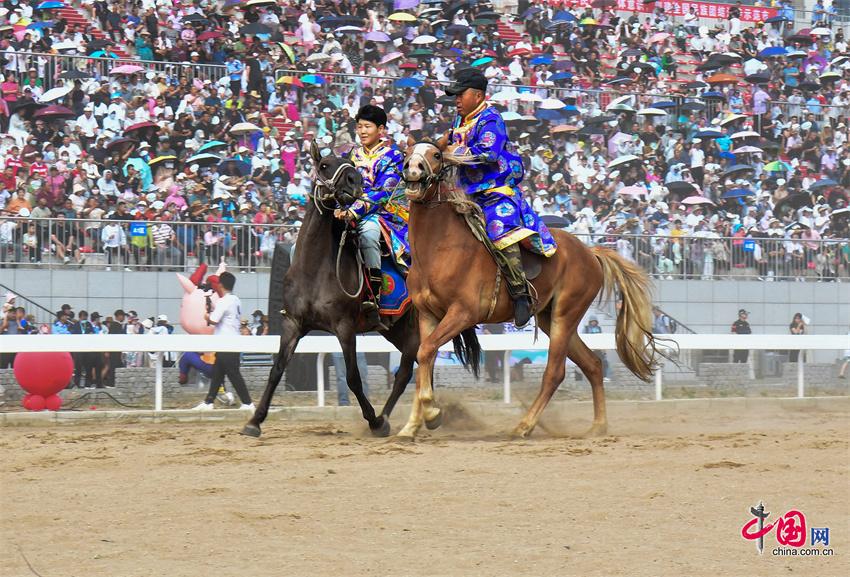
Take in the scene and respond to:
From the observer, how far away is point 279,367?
10203 mm

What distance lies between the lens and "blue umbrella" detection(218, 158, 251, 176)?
20.9m

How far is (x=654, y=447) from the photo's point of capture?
9.63 metres

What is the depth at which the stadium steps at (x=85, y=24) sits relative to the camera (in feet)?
75.0

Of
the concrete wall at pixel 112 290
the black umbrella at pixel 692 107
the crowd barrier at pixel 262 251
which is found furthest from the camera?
the black umbrella at pixel 692 107

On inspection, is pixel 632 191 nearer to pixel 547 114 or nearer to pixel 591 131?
pixel 591 131

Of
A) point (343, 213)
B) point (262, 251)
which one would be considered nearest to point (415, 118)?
point (262, 251)

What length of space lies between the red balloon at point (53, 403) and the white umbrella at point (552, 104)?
48.3 feet

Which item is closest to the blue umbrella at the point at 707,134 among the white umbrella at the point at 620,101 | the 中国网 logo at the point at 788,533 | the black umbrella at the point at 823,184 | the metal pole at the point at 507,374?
the white umbrella at the point at 620,101

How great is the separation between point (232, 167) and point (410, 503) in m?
14.7

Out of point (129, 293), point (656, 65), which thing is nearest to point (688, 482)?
point (129, 293)

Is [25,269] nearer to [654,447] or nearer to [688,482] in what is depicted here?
[654,447]

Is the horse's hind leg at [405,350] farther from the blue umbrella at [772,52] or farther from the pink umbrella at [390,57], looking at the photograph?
the blue umbrella at [772,52]

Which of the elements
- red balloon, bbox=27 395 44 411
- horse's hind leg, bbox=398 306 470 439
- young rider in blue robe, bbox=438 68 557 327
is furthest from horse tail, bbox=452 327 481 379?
red balloon, bbox=27 395 44 411

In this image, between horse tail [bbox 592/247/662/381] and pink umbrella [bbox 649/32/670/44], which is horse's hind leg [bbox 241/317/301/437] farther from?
pink umbrella [bbox 649/32/670/44]
